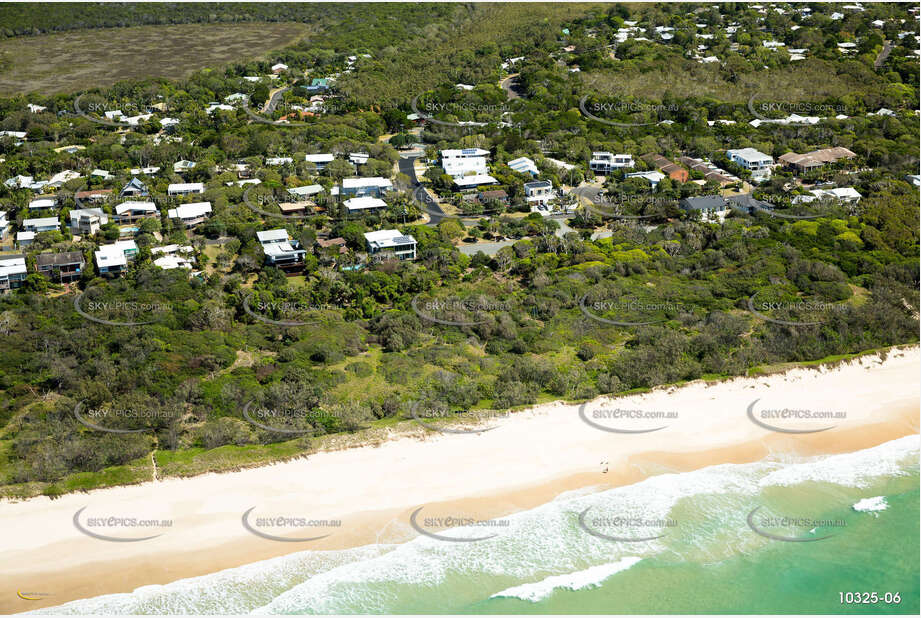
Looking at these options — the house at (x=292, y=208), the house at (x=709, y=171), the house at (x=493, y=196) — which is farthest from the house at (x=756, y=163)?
the house at (x=292, y=208)

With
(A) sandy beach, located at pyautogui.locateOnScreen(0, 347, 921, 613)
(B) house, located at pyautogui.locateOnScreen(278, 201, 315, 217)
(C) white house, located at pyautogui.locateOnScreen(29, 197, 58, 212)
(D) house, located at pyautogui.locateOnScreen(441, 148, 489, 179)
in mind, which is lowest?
(A) sandy beach, located at pyautogui.locateOnScreen(0, 347, 921, 613)

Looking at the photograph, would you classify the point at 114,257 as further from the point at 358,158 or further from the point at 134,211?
the point at 358,158

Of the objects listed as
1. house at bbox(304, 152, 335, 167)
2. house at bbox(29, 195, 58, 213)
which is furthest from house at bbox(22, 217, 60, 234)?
house at bbox(304, 152, 335, 167)

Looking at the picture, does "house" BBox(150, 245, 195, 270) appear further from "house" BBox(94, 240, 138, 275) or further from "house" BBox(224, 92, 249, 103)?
"house" BBox(224, 92, 249, 103)

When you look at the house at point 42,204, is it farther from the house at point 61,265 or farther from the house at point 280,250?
the house at point 280,250

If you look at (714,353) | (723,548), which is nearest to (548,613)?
(723,548)

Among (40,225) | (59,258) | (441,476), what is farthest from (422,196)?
(441,476)

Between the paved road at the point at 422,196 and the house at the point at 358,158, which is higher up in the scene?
the house at the point at 358,158
